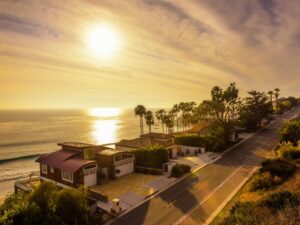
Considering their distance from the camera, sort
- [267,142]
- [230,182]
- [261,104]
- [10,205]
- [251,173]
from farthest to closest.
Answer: [261,104]
[267,142]
[251,173]
[230,182]
[10,205]

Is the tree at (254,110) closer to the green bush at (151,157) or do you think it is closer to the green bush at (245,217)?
the green bush at (151,157)

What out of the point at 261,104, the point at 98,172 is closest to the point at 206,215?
the point at 98,172

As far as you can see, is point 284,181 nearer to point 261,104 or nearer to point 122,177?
point 122,177

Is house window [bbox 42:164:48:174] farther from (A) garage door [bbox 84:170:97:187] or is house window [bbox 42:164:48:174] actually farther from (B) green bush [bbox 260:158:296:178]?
(B) green bush [bbox 260:158:296:178]

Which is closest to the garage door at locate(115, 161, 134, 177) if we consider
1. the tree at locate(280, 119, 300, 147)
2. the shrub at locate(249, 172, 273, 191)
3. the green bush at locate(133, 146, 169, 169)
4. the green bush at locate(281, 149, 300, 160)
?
the green bush at locate(133, 146, 169, 169)

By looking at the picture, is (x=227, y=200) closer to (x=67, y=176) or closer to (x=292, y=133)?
(x=67, y=176)

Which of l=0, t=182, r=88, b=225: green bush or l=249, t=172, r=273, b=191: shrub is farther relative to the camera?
l=249, t=172, r=273, b=191: shrub

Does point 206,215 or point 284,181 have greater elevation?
point 284,181
